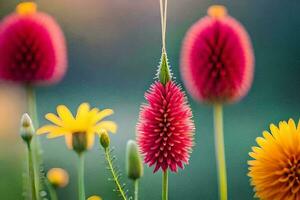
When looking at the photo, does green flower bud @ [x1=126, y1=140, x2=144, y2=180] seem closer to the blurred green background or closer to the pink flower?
the pink flower

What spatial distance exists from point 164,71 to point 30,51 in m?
0.18

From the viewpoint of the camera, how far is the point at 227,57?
0.70 metres

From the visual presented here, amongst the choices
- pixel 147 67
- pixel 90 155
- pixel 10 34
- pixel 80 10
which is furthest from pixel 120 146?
pixel 10 34

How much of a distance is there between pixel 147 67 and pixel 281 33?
27 centimetres

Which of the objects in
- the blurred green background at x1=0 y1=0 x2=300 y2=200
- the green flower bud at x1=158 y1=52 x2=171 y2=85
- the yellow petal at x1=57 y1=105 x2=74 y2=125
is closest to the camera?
the green flower bud at x1=158 y1=52 x2=171 y2=85

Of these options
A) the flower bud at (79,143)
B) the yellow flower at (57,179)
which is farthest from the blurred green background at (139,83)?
the flower bud at (79,143)

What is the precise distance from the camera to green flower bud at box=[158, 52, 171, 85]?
0.66 m

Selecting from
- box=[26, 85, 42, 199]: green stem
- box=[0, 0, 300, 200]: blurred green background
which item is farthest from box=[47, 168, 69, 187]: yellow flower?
box=[0, 0, 300, 200]: blurred green background

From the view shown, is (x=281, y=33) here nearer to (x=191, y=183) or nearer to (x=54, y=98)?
(x=191, y=183)

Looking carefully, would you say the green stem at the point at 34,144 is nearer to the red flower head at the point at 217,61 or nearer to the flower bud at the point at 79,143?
the flower bud at the point at 79,143

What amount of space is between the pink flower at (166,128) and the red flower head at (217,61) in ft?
0.07

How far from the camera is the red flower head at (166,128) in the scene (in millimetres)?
699

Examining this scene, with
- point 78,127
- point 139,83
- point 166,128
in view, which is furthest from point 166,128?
point 139,83

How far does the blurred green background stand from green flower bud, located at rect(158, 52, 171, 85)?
54 cm
